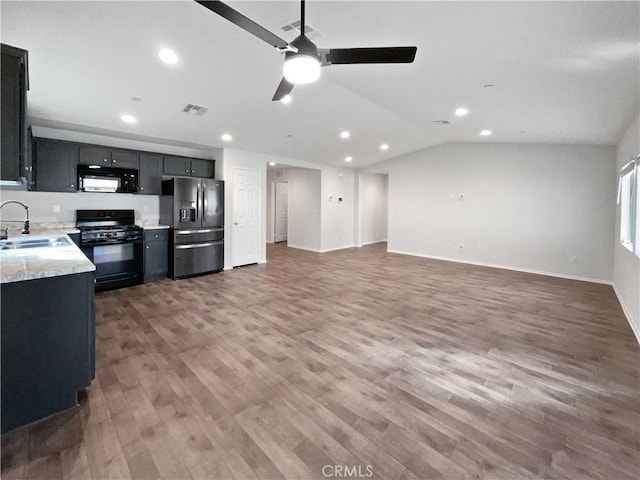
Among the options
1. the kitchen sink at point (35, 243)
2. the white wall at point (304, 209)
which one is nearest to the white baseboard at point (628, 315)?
the kitchen sink at point (35, 243)

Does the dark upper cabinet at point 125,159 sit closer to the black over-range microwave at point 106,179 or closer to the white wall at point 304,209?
the black over-range microwave at point 106,179

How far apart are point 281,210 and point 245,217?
4519mm

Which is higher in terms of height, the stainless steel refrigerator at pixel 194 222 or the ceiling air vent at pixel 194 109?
the ceiling air vent at pixel 194 109

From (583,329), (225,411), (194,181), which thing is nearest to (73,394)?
(225,411)

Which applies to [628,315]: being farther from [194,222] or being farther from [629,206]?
[194,222]

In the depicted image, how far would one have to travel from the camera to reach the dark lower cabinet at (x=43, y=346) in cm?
179

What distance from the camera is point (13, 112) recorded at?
200 cm

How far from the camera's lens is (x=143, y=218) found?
559cm

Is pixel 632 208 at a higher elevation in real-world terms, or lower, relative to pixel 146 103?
lower

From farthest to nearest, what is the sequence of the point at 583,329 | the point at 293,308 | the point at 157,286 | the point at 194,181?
the point at 194,181 → the point at 157,286 → the point at 293,308 → the point at 583,329

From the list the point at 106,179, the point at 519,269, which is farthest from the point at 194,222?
the point at 519,269

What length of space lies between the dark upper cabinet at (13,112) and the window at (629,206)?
5.71 meters

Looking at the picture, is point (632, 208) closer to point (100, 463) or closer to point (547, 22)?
point (547, 22)

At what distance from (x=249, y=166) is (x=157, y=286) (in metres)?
3.08
